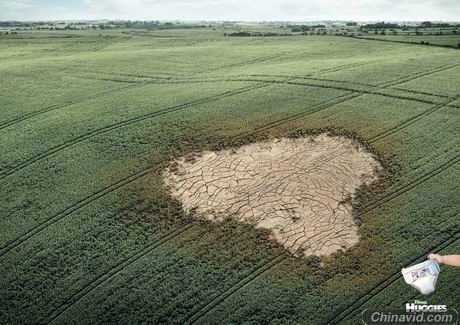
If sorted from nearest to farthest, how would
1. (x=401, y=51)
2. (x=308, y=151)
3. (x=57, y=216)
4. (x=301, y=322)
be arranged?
(x=301, y=322) < (x=57, y=216) < (x=308, y=151) < (x=401, y=51)

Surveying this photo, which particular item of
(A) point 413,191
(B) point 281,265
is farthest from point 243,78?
(B) point 281,265

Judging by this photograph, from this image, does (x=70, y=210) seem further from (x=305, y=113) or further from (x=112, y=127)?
(x=305, y=113)

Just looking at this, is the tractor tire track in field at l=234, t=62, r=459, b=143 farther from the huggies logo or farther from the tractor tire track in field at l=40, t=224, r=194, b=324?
the huggies logo

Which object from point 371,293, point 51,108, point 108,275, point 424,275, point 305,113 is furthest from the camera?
point 51,108

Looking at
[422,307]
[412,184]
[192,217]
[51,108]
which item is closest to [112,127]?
[51,108]

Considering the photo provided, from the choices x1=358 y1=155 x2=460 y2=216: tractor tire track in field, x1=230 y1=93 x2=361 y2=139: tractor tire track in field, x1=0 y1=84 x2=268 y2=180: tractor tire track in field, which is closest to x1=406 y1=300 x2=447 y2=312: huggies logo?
x1=358 y1=155 x2=460 y2=216: tractor tire track in field

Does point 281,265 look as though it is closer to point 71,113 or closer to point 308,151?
point 308,151
